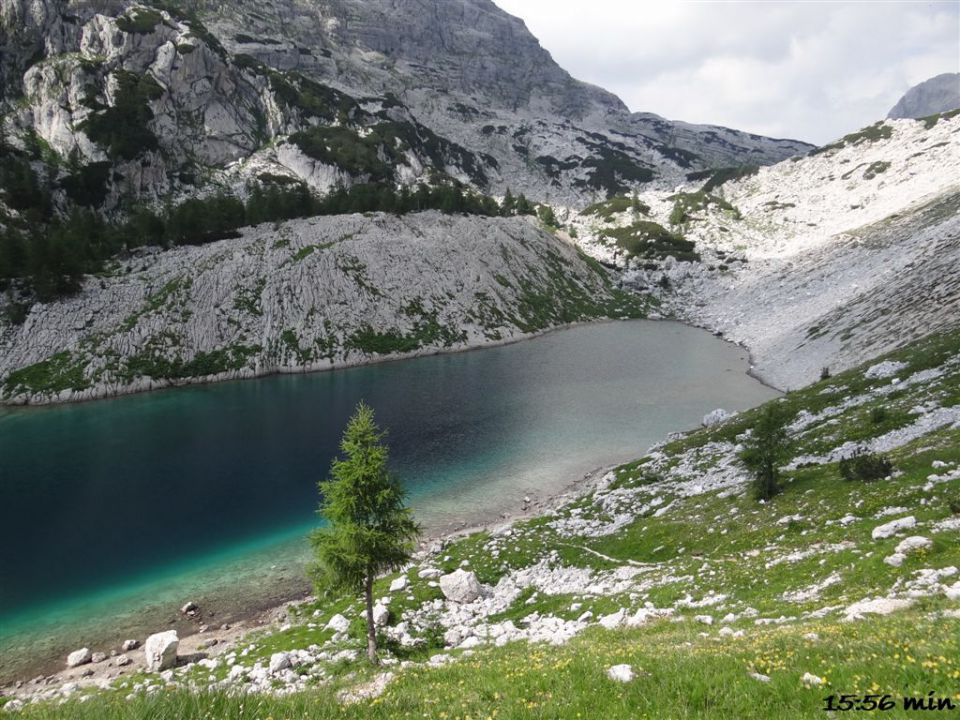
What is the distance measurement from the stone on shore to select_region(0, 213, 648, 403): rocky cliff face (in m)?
65.8

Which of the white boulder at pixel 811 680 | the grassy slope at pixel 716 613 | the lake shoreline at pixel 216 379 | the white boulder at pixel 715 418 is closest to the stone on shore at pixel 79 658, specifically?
the grassy slope at pixel 716 613

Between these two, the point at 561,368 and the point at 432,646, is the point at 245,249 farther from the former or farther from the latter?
the point at 432,646

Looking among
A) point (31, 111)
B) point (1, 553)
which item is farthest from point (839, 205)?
→ point (31, 111)

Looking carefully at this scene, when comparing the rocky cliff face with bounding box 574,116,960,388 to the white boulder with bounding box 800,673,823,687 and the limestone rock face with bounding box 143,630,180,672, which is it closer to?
the white boulder with bounding box 800,673,823,687

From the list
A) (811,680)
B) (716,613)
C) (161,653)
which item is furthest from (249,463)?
(811,680)

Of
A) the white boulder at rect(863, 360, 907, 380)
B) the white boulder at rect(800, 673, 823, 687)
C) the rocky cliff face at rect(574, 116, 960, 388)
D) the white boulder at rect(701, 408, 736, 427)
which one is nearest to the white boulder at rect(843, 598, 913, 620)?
the white boulder at rect(800, 673, 823, 687)

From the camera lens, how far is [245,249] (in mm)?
109375

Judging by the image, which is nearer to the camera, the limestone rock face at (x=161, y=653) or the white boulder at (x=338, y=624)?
the limestone rock face at (x=161, y=653)

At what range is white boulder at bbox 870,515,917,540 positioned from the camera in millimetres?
19589

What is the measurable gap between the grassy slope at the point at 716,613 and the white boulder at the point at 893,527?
1.35 feet

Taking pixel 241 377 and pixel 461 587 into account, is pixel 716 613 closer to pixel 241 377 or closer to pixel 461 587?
pixel 461 587

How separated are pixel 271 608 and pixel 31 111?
190158 mm

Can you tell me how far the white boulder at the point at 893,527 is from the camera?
19.6 meters

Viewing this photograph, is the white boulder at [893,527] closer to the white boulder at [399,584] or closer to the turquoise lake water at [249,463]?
the white boulder at [399,584]
